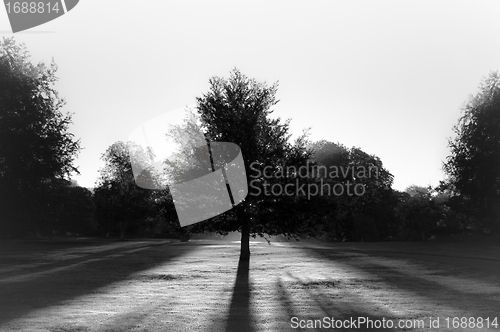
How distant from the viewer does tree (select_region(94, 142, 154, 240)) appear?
67.8 meters

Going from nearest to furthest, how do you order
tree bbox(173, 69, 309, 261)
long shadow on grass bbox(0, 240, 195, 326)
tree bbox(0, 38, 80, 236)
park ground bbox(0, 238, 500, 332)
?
park ground bbox(0, 238, 500, 332), long shadow on grass bbox(0, 240, 195, 326), tree bbox(173, 69, 309, 261), tree bbox(0, 38, 80, 236)

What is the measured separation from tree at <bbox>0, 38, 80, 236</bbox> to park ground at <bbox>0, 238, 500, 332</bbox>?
918cm

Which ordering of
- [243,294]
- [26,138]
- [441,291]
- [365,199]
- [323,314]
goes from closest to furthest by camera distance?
1. [323,314]
2. [441,291]
3. [243,294]
4. [26,138]
5. [365,199]

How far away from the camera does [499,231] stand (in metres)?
54.2

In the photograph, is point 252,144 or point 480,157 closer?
point 252,144

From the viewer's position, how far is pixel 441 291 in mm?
19797

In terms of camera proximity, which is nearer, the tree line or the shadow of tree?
the shadow of tree

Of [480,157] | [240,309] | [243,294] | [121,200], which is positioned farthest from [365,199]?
[240,309]

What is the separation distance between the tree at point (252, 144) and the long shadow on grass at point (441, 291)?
18.8 feet

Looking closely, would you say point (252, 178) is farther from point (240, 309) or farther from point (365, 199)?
point (365, 199)

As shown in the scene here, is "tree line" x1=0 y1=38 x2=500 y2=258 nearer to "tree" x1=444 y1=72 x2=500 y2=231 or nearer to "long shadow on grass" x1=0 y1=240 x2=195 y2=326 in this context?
"tree" x1=444 y1=72 x2=500 y2=231

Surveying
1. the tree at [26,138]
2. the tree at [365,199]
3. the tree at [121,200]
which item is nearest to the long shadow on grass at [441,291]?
the tree at [26,138]

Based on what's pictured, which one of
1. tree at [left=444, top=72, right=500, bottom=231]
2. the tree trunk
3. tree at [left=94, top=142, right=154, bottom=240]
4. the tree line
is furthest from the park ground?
tree at [left=94, top=142, right=154, bottom=240]

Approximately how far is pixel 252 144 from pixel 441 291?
1340 cm
